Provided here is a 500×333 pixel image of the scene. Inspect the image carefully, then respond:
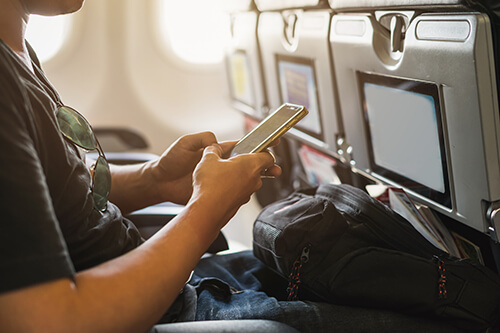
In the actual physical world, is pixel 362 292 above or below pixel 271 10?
below

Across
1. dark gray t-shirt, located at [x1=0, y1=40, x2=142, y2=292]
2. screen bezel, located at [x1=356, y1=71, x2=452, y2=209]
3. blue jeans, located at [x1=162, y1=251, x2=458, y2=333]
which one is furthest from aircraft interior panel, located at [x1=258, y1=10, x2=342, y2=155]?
dark gray t-shirt, located at [x1=0, y1=40, x2=142, y2=292]

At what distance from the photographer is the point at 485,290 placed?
104cm

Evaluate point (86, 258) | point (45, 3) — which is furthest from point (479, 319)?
point (45, 3)

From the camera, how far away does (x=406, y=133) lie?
48.5 inches

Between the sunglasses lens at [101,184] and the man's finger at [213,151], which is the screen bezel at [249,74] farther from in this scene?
the sunglasses lens at [101,184]

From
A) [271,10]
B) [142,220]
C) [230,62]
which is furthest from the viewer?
[230,62]

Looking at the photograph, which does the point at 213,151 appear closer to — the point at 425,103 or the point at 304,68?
the point at 425,103

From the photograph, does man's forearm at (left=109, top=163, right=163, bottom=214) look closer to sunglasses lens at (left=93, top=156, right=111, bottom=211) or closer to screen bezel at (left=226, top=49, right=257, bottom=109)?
sunglasses lens at (left=93, top=156, right=111, bottom=211)

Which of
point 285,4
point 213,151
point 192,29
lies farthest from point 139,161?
point 192,29

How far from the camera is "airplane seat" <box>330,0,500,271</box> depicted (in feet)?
3.05

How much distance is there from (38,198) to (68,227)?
218 millimetres

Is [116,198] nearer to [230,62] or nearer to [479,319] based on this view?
[479,319]

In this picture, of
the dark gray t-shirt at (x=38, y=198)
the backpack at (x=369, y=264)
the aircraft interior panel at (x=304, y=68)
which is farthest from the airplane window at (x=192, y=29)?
the dark gray t-shirt at (x=38, y=198)

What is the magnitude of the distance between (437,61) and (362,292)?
0.44 meters
